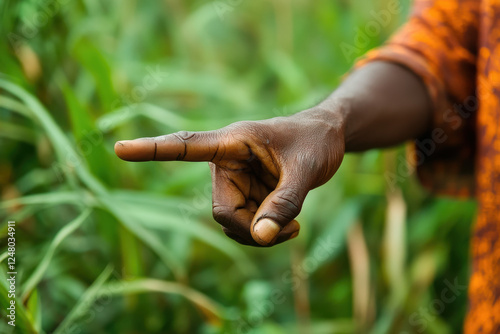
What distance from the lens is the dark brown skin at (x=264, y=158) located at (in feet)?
1.60

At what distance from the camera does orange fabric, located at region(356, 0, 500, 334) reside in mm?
714

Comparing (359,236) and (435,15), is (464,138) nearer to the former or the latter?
(435,15)

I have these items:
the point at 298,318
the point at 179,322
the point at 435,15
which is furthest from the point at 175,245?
the point at 435,15

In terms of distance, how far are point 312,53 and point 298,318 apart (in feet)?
2.43

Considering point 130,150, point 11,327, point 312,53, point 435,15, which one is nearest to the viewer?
point 130,150

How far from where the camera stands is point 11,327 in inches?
25.1

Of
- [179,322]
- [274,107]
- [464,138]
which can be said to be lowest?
[179,322]

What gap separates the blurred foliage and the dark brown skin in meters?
0.25
